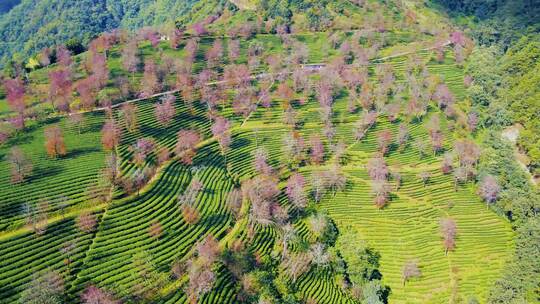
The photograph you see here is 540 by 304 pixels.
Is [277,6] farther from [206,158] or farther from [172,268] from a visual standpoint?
[172,268]

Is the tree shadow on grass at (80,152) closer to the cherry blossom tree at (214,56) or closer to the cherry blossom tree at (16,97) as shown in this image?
the cherry blossom tree at (16,97)

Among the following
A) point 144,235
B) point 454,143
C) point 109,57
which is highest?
point 109,57

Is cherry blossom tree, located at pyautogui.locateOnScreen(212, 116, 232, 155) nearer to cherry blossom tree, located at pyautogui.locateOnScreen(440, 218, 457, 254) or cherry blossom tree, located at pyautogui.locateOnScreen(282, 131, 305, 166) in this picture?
cherry blossom tree, located at pyautogui.locateOnScreen(282, 131, 305, 166)

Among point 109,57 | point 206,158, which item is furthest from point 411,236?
point 109,57

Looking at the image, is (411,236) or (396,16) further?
(396,16)

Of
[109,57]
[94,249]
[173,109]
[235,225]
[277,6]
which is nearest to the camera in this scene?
[94,249]

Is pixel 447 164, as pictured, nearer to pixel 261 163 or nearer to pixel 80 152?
pixel 261 163

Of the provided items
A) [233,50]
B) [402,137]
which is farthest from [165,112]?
[402,137]
